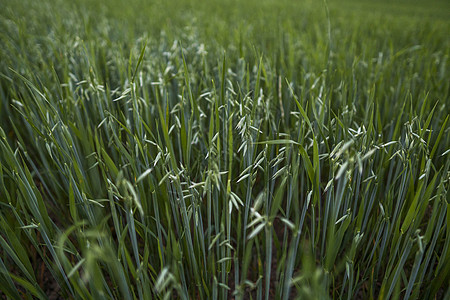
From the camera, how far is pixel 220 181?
26.6 inches

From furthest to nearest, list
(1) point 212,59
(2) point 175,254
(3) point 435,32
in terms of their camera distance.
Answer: (3) point 435,32, (1) point 212,59, (2) point 175,254

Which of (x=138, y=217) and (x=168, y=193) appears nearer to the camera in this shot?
(x=168, y=193)

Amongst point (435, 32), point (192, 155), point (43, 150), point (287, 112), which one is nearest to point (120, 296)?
point (192, 155)

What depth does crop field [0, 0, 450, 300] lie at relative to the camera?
65cm

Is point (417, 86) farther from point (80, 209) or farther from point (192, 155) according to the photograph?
point (80, 209)

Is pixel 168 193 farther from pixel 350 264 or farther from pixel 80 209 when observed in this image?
pixel 350 264

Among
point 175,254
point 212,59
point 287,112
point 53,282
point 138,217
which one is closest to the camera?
point 175,254

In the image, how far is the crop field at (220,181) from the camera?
0.65 meters

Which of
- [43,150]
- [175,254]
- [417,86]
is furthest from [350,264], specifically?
[417,86]

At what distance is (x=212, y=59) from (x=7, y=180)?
1119 mm

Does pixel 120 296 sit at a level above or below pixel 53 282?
above

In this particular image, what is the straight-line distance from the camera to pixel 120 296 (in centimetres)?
81

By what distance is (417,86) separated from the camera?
1.52 m

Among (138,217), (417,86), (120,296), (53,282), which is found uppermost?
(417,86)
